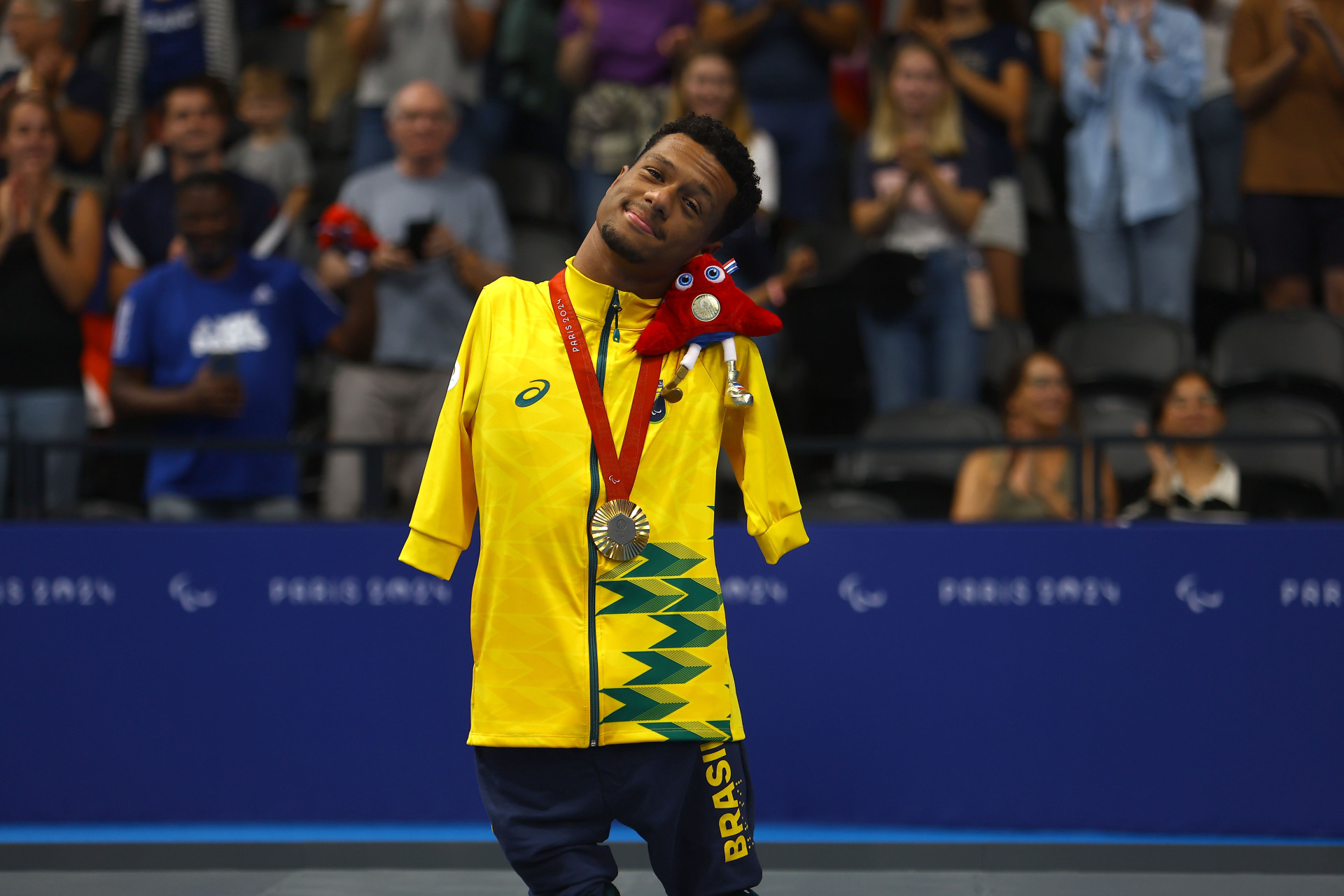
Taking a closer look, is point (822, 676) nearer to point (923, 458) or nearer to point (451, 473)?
point (923, 458)

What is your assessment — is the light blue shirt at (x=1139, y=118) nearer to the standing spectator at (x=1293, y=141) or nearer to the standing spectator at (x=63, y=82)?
the standing spectator at (x=1293, y=141)

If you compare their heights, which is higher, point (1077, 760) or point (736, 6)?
point (736, 6)

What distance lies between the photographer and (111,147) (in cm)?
823

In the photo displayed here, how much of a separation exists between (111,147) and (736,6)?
3.47 meters

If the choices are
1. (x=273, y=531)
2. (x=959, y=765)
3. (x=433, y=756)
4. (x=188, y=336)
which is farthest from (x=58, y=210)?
(x=959, y=765)

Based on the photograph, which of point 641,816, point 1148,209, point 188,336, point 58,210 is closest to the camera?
point 641,816

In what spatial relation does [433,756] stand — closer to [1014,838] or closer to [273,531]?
[273,531]

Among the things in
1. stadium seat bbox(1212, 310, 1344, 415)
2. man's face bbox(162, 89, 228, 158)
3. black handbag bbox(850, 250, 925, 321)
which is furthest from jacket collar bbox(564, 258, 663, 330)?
stadium seat bbox(1212, 310, 1344, 415)

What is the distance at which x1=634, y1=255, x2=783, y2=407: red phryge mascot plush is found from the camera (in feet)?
9.98

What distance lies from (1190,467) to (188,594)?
3.66 metres

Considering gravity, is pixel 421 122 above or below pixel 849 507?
above

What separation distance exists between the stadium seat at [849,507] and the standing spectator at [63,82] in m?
3.88

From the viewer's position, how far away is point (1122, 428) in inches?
248

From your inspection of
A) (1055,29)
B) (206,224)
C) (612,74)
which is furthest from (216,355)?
(1055,29)
